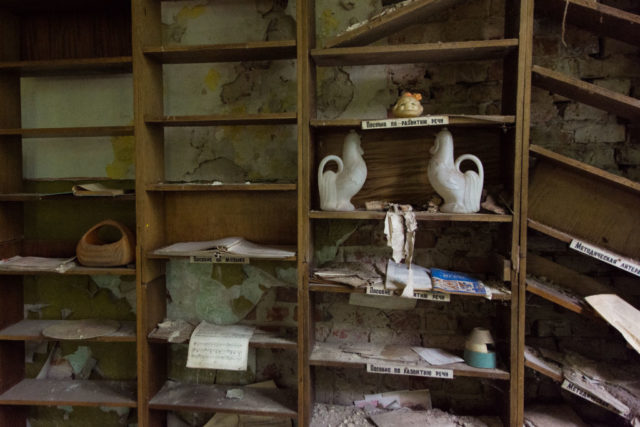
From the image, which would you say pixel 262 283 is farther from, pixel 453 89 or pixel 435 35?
pixel 435 35

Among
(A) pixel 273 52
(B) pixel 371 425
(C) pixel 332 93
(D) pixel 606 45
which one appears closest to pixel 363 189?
(C) pixel 332 93

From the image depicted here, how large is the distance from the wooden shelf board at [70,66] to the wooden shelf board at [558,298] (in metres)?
1.97

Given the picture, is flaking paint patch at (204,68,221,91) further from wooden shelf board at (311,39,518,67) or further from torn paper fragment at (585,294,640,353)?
torn paper fragment at (585,294,640,353)

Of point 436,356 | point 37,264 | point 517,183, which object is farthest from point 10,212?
point 517,183

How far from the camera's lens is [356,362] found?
1660mm

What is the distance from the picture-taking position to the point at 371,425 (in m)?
1.75

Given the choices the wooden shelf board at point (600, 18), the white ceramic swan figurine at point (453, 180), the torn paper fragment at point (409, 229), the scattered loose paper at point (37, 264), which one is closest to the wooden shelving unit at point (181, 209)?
the scattered loose paper at point (37, 264)

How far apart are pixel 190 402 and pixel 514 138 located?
1791mm

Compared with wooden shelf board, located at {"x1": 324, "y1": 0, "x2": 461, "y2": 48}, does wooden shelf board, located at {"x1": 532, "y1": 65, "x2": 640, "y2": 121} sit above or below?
below

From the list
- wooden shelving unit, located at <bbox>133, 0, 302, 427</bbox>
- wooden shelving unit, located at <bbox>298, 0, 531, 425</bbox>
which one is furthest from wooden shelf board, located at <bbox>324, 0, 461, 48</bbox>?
wooden shelving unit, located at <bbox>133, 0, 302, 427</bbox>

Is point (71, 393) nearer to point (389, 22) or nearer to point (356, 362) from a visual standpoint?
point (356, 362)

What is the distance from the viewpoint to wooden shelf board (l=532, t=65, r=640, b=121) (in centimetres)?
146

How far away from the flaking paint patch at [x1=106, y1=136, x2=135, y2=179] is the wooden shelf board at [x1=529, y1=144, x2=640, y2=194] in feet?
6.15

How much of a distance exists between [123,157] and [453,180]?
5.37 feet
